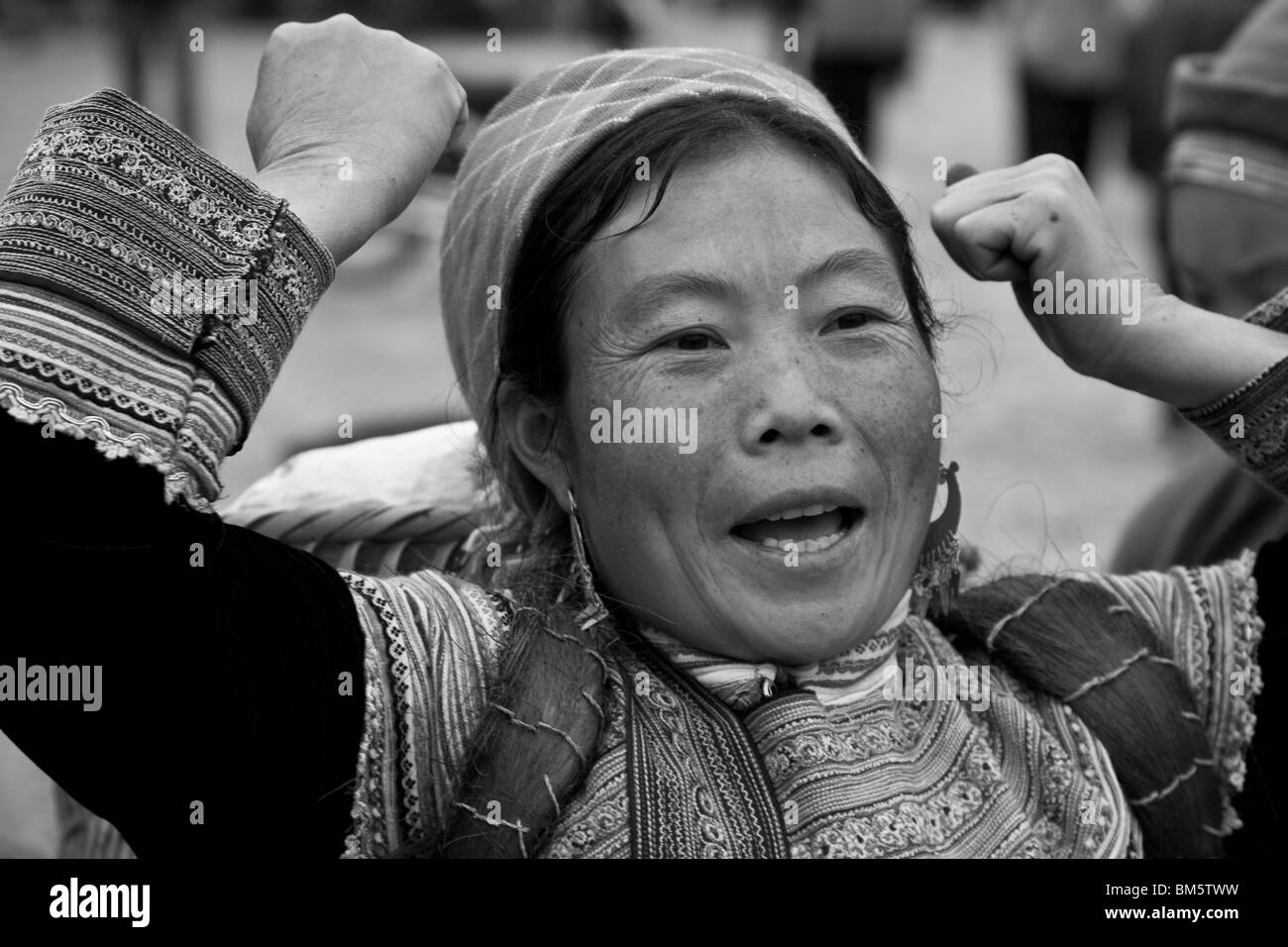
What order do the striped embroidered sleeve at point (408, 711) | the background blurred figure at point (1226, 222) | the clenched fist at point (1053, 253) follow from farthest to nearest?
the background blurred figure at point (1226, 222) → the clenched fist at point (1053, 253) → the striped embroidered sleeve at point (408, 711)

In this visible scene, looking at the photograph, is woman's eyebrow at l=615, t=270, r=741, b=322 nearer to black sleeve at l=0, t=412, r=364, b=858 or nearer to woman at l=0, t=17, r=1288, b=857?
woman at l=0, t=17, r=1288, b=857

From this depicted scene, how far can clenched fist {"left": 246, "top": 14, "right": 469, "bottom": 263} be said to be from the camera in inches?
76.2

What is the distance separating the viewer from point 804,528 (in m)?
1.97

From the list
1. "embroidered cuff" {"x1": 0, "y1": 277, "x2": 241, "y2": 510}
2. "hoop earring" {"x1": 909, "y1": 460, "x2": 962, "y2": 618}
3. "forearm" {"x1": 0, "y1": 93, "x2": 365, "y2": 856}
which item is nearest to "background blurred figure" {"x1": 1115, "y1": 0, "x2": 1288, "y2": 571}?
"hoop earring" {"x1": 909, "y1": 460, "x2": 962, "y2": 618}

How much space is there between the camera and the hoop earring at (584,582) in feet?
6.58

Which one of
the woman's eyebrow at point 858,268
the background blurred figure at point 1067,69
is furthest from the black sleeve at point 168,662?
the background blurred figure at point 1067,69

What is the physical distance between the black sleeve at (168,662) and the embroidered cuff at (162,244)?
0.38 feet

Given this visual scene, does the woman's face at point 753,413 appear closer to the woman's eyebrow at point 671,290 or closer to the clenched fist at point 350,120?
the woman's eyebrow at point 671,290

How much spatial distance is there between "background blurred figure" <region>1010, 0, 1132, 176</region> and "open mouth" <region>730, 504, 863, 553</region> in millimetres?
7604

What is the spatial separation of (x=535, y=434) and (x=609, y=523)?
184 millimetres

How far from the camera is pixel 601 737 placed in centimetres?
193

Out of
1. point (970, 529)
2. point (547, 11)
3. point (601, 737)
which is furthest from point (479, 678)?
point (547, 11)

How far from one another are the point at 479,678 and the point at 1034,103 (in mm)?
8126
